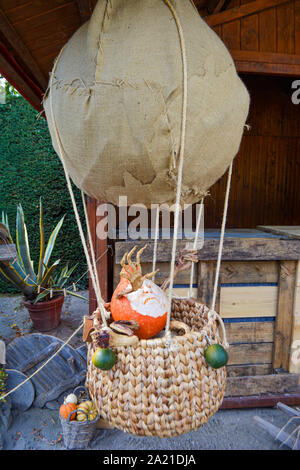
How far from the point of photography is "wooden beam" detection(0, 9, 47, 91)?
160 centimetres

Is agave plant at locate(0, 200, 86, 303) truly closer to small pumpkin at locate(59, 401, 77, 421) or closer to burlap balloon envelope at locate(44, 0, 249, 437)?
small pumpkin at locate(59, 401, 77, 421)

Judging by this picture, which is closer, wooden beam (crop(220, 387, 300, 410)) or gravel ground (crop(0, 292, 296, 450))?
gravel ground (crop(0, 292, 296, 450))

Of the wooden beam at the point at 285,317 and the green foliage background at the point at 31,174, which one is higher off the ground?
the green foliage background at the point at 31,174

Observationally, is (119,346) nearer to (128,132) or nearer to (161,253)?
(128,132)

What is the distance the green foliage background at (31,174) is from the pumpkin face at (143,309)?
4.16 metres

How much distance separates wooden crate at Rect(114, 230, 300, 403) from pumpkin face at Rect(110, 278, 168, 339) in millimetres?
1236

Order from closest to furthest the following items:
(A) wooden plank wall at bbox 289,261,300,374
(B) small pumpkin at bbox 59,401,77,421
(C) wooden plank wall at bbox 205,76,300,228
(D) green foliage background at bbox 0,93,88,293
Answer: (B) small pumpkin at bbox 59,401,77,421 < (A) wooden plank wall at bbox 289,261,300,374 < (C) wooden plank wall at bbox 205,76,300,228 < (D) green foliage background at bbox 0,93,88,293

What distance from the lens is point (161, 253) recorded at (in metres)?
2.22

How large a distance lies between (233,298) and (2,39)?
2.14m

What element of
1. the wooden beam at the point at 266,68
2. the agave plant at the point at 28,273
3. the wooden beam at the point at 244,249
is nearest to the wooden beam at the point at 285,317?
the wooden beam at the point at 244,249

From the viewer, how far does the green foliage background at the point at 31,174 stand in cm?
508

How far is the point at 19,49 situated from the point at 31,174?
3473mm

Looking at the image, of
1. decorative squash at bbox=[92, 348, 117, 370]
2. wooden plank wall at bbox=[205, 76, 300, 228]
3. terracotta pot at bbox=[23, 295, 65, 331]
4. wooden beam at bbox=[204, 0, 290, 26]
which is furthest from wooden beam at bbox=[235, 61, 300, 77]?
terracotta pot at bbox=[23, 295, 65, 331]

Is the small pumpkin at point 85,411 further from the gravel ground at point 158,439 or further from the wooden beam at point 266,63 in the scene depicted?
the wooden beam at point 266,63
